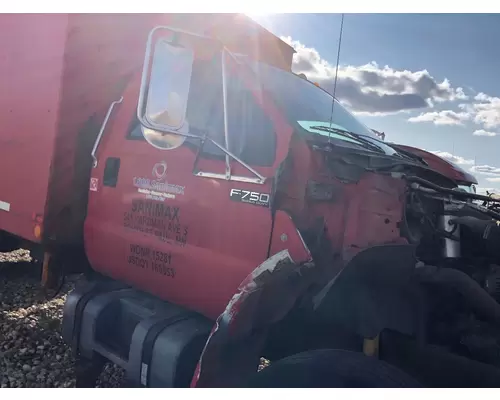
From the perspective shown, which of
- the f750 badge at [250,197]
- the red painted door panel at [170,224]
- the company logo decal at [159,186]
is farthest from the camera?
the company logo decal at [159,186]

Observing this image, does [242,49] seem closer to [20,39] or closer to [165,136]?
[165,136]

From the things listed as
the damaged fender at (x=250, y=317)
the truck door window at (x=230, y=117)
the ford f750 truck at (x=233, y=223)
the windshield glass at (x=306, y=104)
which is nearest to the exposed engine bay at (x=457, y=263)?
the ford f750 truck at (x=233, y=223)

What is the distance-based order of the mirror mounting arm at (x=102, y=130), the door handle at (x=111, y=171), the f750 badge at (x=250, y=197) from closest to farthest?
1. the f750 badge at (x=250, y=197)
2. the door handle at (x=111, y=171)
3. the mirror mounting arm at (x=102, y=130)

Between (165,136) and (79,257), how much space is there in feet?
4.22

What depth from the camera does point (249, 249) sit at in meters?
2.43

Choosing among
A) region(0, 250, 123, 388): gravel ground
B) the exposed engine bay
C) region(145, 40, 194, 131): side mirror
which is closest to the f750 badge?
region(145, 40, 194, 131): side mirror

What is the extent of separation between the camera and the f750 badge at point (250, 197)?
7.80ft

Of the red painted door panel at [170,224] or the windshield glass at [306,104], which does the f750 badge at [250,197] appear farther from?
the windshield glass at [306,104]

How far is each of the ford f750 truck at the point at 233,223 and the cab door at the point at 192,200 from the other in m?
0.01

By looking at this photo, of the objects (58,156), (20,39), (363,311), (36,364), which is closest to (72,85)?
(58,156)

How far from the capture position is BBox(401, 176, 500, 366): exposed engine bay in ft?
7.38

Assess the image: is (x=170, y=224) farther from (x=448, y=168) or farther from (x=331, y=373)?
(x=448, y=168)

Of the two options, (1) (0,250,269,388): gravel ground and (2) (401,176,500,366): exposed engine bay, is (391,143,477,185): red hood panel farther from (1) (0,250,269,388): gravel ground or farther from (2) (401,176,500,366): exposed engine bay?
(1) (0,250,269,388): gravel ground

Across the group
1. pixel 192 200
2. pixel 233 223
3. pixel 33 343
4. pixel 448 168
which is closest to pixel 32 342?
pixel 33 343
